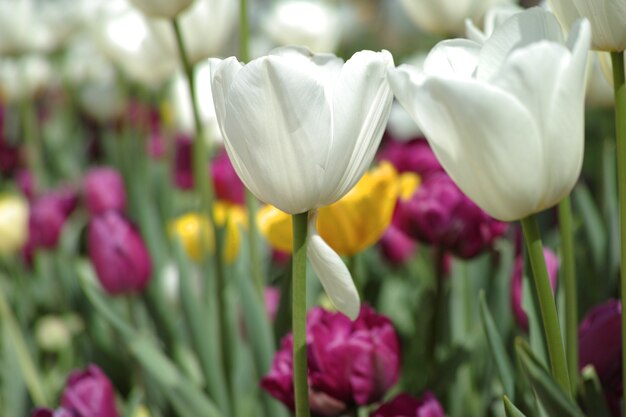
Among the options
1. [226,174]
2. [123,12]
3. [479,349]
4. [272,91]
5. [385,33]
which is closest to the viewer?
[272,91]

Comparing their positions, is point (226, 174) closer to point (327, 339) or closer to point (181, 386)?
point (181, 386)

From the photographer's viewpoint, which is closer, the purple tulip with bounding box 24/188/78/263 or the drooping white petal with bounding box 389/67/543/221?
the drooping white petal with bounding box 389/67/543/221

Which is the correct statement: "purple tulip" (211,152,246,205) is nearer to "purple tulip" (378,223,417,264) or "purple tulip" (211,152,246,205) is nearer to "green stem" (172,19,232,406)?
"purple tulip" (378,223,417,264)

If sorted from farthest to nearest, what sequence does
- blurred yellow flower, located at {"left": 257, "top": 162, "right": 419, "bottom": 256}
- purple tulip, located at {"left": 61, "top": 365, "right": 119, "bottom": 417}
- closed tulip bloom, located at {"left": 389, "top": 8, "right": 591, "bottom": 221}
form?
blurred yellow flower, located at {"left": 257, "top": 162, "right": 419, "bottom": 256}, purple tulip, located at {"left": 61, "top": 365, "right": 119, "bottom": 417}, closed tulip bloom, located at {"left": 389, "top": 8, "right": 591, "bottom": 221}

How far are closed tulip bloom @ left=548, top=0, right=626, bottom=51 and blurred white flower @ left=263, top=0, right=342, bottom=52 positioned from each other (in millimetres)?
1463

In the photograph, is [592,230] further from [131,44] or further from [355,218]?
[131,44]

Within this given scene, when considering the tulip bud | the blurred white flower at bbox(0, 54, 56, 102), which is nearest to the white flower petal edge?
the tulip bud

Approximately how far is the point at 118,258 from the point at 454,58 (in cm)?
69

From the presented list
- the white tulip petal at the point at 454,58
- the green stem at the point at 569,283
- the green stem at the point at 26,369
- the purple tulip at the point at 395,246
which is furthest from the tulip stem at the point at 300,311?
the purple tulip at the point at 395,246

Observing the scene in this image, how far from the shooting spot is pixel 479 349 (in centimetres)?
98

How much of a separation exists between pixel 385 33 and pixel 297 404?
6.39m

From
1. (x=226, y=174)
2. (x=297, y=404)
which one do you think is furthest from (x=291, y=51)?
(x=226, y=174)

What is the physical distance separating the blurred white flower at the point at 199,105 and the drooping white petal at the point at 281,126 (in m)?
1.09

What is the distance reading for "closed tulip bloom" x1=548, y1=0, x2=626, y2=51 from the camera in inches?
21.5
